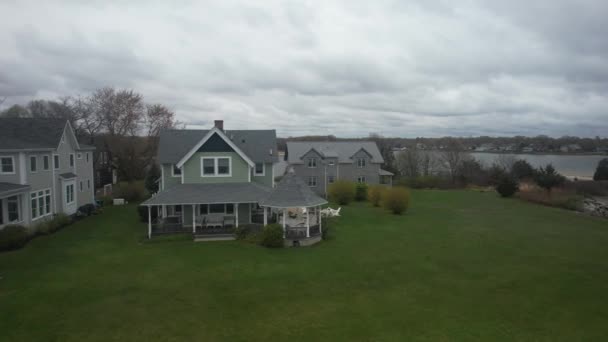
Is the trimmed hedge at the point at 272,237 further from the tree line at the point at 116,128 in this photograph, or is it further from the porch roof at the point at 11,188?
the tree line at the point at 116,128

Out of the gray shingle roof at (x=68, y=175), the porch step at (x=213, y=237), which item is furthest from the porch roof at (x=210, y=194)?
the gray shingle roof at (x=68, y=175)

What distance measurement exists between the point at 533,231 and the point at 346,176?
26.4 metres

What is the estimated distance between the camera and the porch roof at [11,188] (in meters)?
20.3

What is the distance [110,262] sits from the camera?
17.3 meters

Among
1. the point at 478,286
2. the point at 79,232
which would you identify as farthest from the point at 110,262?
the point at 478,286

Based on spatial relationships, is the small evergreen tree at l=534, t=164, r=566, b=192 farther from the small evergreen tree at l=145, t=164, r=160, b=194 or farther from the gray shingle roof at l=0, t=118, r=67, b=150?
the gray shingle roof at l=0, t=118, r=67, b=150

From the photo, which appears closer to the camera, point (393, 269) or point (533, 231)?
point (393, 269)

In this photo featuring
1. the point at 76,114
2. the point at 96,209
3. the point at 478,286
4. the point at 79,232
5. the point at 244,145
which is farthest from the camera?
the point at 76,114

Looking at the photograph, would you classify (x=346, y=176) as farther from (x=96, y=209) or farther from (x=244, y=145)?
(x=96, y=209)

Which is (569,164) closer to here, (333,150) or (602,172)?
(602,172)

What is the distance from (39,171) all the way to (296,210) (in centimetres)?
1676

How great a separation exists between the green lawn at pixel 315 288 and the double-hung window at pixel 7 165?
4.49m

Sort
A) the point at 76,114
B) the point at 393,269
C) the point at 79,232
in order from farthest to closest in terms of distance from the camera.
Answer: the point at 76,114 → the point at 79,232 → the point at 393,269

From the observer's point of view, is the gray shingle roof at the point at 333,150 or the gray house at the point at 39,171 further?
the gray shingle roof at the point at 333,150
